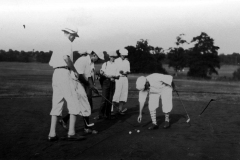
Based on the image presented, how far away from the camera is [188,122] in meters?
9.35

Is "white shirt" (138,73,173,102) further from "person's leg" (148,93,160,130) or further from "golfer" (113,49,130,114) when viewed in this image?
"golfer" (113,49,130,114)

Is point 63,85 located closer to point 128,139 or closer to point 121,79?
point 128,139

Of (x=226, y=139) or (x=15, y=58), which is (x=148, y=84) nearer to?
(x=226, y=139)

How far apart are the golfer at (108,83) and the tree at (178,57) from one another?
279 feet

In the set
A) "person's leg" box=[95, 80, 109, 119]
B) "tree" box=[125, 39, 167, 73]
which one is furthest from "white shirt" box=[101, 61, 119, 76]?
"tree" box=[125, 39, 167, 73]

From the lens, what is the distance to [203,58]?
8194cm

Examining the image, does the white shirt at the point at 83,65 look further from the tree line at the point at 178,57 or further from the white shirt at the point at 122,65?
the tree line at the point at 178,57

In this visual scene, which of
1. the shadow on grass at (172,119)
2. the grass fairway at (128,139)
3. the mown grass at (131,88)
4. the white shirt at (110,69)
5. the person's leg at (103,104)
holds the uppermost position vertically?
the white shirt at (110,69)

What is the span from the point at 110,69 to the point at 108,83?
618 mm

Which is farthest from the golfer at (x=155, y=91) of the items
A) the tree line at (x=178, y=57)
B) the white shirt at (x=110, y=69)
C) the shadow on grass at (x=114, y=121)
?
the tree line at (x=178, y=57)

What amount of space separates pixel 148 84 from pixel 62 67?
2495mm

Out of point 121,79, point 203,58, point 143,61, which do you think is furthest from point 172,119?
point 143,61

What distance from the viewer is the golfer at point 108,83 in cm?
986

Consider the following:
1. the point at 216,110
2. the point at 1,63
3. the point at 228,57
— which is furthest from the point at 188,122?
the point at 228,57
